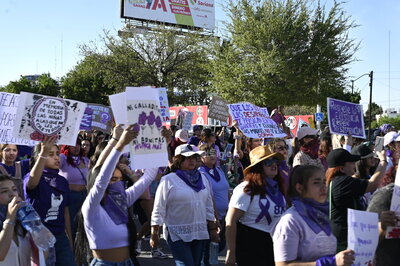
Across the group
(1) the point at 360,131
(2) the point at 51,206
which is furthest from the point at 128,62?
(2) the point at 51,206

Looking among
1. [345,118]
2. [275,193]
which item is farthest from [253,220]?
[345,118]

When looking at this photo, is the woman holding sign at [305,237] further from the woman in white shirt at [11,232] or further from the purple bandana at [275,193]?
the woman in white shirt at [11,232]

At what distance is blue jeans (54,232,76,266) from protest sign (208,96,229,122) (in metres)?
9.30

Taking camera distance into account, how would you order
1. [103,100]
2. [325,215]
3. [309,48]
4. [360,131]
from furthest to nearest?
[103,100], [309,48], [360,131], [325,215]

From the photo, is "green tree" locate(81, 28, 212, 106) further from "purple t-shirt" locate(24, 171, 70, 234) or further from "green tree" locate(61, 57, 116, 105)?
"purple t-shirt" locate(24, 171, 70, 234)

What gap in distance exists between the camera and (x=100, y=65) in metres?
37.1

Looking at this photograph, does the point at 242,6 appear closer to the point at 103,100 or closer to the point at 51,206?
the point at 103,100

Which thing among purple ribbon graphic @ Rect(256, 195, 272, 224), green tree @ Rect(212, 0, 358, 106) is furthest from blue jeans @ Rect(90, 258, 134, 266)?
green tree @ Rect(212, 0, 358, 106)

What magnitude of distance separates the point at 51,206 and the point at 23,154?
3885mm

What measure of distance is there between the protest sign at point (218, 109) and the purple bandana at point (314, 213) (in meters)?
11.0

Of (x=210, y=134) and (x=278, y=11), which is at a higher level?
(x=278, y=11)

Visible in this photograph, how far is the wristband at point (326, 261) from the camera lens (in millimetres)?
3178

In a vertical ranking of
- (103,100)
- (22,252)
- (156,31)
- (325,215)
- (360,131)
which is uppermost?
(156,31)

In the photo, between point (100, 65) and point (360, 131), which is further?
point (100, 65)
